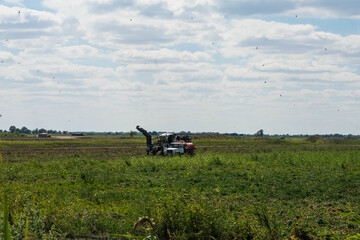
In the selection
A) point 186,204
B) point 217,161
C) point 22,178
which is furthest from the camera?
point 217,161

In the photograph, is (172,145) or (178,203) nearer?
(178,203)

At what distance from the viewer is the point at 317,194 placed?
1747 centimetres

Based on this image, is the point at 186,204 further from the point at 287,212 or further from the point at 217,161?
the point at 217,161

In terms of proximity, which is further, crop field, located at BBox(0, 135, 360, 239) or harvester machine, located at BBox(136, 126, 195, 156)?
harvester machine, located at BBox(136, 126, 195, 156)

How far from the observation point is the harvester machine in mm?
41191

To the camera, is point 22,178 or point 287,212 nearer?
point 287,212

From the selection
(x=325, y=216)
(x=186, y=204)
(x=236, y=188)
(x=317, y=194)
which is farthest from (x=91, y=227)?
(x=317, y=194)

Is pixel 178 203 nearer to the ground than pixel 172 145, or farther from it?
nearer to the ground

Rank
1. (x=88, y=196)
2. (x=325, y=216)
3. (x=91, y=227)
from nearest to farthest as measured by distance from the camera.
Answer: (x=91, y=227), (x=325, y=216), (x=88, y=196)

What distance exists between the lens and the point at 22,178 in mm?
22875

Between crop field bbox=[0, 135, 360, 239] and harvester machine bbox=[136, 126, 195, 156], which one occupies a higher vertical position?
harvester machine bbox=[136, 126, 195, 156]

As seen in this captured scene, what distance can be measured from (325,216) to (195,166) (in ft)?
53.0

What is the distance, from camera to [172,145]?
42188 millimetres

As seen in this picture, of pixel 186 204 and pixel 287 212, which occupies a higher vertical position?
pixel 186 204
